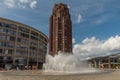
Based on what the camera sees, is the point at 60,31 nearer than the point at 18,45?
No

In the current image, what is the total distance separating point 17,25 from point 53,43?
29421mm

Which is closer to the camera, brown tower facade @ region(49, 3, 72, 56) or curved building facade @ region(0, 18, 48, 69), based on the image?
curved building facade @ region(0, 18, 48, 69)

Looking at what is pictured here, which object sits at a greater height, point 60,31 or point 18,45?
point 60,31

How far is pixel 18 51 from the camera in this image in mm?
86312

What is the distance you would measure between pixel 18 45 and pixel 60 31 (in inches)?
1219

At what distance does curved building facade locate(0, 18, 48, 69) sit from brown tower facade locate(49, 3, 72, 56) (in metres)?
9.88

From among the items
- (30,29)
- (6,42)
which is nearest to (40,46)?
(30,29)

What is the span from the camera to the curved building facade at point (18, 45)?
80188 mm

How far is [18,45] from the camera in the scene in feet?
285

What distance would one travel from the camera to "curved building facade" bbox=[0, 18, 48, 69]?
80.2m

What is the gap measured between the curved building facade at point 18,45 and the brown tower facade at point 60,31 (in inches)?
389

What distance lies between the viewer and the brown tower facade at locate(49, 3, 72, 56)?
107812mm

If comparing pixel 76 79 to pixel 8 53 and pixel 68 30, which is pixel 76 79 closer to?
pixel 8 53

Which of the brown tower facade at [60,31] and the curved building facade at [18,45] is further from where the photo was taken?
the brown tower facade at [60,31]
